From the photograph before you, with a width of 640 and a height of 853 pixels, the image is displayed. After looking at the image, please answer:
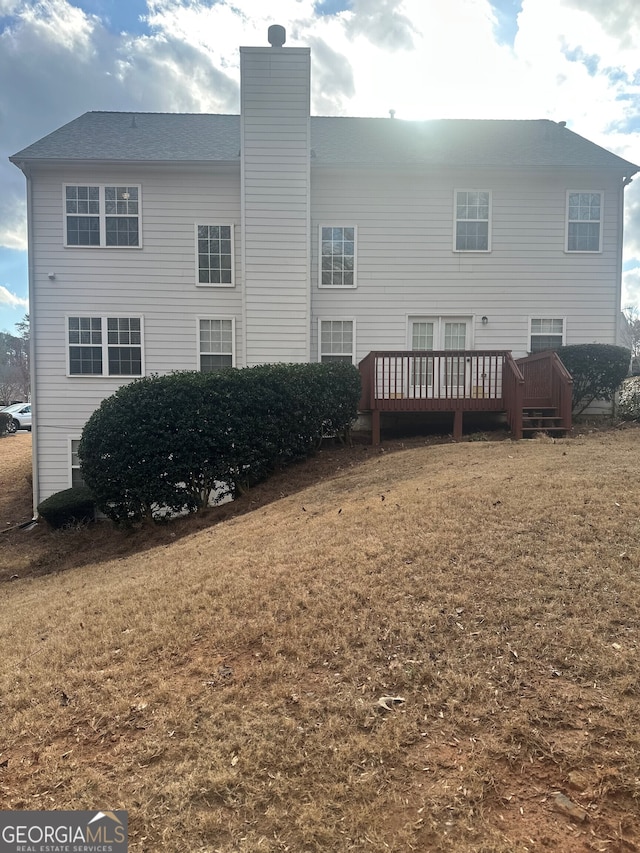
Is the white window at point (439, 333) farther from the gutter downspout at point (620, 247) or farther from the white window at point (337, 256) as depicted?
the gutter downspout at point (620, 247)

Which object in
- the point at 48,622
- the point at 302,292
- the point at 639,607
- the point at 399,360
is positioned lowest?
the point at 48,622

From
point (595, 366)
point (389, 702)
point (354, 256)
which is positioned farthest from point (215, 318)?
point (389, 702)

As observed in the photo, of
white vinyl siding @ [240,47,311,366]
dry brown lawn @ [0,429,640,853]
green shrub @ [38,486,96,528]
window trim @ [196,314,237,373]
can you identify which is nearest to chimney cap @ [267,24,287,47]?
white vinyl siding @ [240,47,311,366]

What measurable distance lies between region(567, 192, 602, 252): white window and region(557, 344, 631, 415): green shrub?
291 centimetres

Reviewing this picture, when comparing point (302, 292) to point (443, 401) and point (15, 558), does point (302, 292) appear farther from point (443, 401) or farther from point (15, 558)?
point (15, 558)

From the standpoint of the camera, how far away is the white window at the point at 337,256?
12289 millimetres

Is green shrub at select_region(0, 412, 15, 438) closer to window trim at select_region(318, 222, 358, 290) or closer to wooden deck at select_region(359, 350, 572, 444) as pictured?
window trim at select_region(318, 222, 358, 290)

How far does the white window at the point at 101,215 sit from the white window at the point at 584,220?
10.4 metres

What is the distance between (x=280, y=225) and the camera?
11.5 meters

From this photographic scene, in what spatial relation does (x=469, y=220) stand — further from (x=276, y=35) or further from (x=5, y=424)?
(x=5, y=424)

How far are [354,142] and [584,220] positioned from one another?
6050 mm

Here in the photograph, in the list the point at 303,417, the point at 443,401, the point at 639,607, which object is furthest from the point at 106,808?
the point at 443,401

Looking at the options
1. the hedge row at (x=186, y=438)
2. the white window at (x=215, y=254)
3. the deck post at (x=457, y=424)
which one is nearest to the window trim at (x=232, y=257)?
the white window at (x=215, y=254)

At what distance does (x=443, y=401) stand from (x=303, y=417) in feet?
9.84
